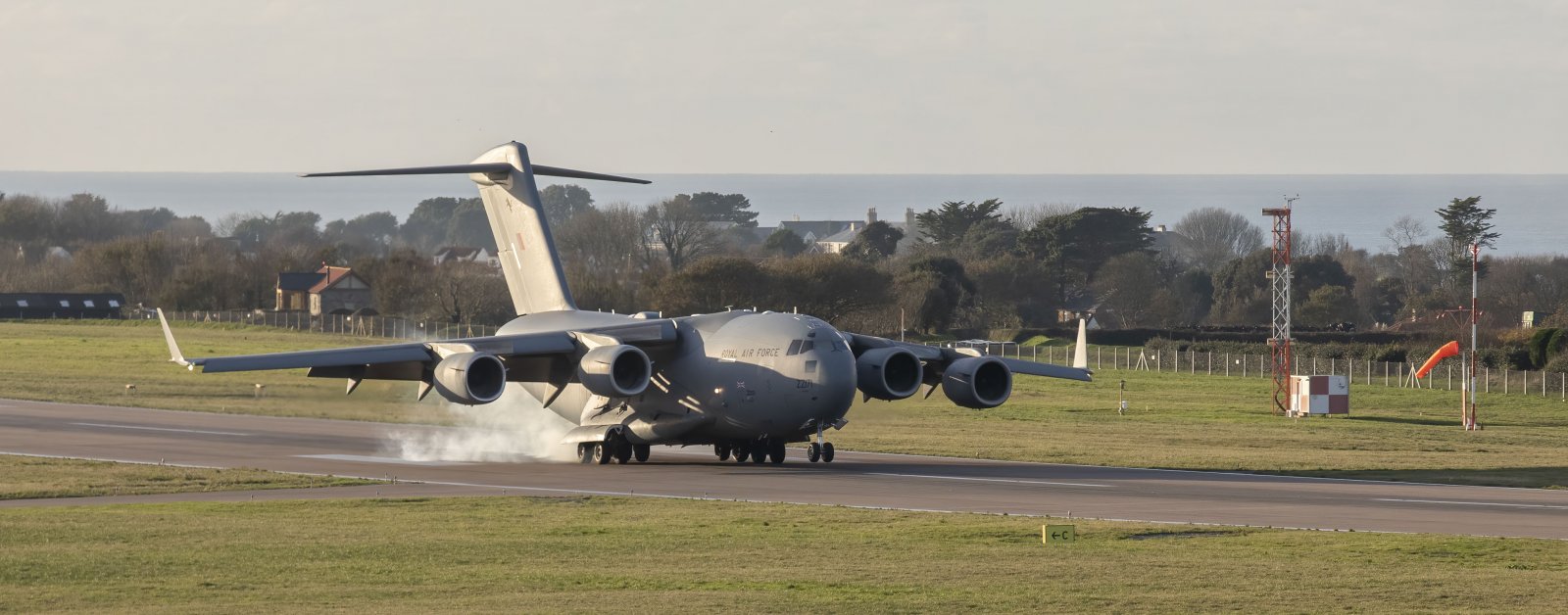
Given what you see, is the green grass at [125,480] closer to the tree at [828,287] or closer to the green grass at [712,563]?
the green grass at [712,563]

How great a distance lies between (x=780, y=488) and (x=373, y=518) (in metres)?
8.14

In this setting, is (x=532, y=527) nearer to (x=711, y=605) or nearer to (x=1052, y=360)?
(x=711, y=605)

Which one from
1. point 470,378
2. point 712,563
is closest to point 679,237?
point 470,378

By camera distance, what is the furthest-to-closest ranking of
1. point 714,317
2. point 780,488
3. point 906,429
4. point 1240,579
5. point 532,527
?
point 906,429, point 714,317, point 780,488, point 532,527, point 1240,579

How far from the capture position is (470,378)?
36.1 metres

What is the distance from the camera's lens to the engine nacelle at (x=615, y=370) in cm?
3684

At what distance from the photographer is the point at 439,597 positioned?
19.7m

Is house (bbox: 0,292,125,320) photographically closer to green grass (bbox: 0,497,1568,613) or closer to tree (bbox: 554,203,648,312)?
tree (bbox: 554,203,648,312)

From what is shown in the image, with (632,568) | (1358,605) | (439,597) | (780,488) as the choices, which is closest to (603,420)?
(780,488)

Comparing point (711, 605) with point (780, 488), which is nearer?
point (711, 605)

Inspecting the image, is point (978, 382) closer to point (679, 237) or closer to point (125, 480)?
point (125, 480)

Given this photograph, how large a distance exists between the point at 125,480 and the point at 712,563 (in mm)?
16551

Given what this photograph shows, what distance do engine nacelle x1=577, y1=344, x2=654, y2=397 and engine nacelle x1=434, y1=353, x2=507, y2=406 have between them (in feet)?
5.54

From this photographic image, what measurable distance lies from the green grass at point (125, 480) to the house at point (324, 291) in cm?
8536
